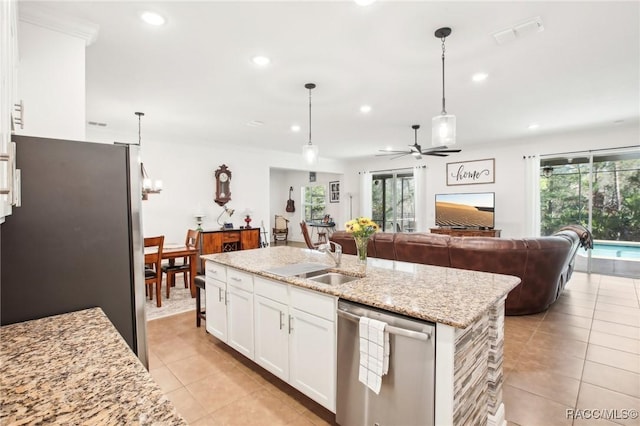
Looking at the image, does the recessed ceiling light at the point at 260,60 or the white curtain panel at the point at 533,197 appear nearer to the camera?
A: the recessed ceiling light at the point at 260,60

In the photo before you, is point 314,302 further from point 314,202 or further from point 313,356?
point 314,202

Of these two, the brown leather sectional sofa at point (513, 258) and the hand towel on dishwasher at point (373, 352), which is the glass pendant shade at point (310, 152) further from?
the hand towel on dishwasher at point (373, 352)

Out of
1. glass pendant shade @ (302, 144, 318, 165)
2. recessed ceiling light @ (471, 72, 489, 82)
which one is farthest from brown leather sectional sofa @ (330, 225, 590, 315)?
recessed ceiling light @ (471, 72, 489, 82)

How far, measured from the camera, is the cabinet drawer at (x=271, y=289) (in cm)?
220

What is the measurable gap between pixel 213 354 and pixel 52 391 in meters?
2.17

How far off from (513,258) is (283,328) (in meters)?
2.76

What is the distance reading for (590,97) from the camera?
13.1ft

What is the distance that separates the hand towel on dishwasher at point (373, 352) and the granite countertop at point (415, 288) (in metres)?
0.11

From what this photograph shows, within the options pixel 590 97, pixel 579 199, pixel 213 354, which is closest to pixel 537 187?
pixel 579 199

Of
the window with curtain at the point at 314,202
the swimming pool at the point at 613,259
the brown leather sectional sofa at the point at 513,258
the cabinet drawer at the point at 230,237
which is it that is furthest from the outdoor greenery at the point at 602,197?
the cabinet drawer at the point at 230,237

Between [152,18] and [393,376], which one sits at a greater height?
[152,18]

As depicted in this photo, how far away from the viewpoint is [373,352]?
1.60 metres

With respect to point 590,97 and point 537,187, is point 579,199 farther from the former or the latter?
point 590,97

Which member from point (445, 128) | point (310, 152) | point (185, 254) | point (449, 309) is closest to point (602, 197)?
point (445, 128)
